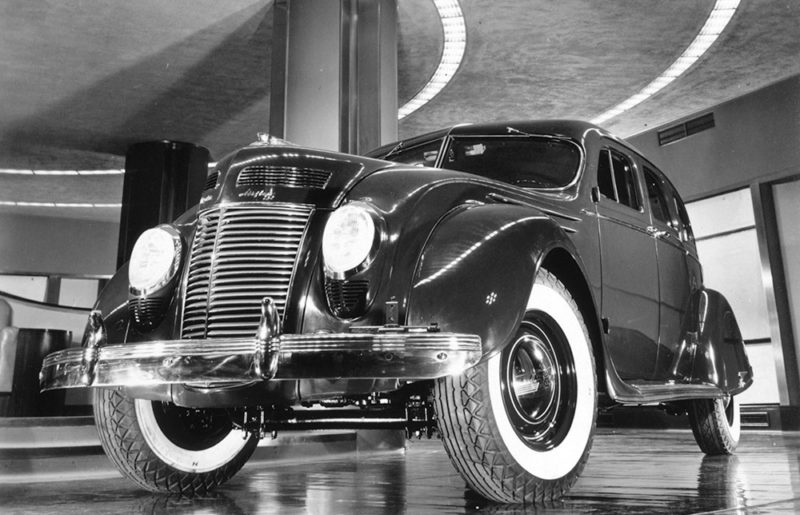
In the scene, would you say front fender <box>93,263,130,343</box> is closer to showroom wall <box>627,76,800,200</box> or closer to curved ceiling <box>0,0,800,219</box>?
curved ceiling <box>0,0,800,219</box>

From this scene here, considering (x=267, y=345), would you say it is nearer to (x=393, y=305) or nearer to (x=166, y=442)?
(x=393, y=305)

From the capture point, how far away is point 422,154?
151 inches

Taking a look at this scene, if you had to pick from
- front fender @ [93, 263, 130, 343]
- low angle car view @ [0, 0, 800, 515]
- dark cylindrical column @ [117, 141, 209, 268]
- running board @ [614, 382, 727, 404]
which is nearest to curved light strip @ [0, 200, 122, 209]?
dark cylindrical column @ [117, 141, 209, 268]

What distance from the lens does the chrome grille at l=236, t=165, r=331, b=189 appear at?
2574 mm

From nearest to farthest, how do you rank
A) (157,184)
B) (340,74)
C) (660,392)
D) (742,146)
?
(660,392), (340,74), (742,146), (157,184)

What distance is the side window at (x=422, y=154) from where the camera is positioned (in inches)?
149

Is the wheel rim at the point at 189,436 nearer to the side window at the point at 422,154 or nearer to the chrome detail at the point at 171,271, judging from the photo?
the chrome detail at the point at 171,271

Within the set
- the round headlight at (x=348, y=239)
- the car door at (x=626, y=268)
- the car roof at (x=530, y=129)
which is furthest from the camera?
the car roof at (x=530, y=129)

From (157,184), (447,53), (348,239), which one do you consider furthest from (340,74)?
(157,184)

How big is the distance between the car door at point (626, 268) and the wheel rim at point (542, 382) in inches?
33.4

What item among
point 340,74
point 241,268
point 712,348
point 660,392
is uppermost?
point 340,74

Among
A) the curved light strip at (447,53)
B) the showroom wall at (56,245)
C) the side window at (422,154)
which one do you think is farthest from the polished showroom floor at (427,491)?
the showroom wall at (56,245)

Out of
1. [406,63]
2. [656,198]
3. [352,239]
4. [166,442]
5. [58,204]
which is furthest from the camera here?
[58,204]

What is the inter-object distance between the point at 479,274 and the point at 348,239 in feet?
1.37
